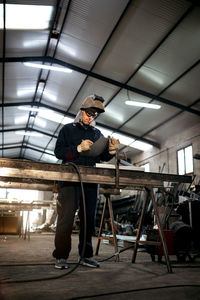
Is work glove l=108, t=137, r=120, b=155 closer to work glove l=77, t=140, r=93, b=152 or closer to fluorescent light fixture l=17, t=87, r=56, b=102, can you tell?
work glove l=77, t=140, r=93, b=152

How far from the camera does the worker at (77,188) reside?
2504 mm

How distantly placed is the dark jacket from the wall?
29.1 feet

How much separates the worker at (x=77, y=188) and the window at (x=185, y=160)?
9.59 metres

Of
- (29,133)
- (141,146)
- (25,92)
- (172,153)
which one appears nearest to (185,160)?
(172,153)

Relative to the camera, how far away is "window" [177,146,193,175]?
464 inches

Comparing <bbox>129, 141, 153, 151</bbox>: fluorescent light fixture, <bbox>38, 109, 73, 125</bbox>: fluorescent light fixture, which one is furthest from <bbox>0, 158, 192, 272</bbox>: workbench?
<bbox>129, 141, 153, 151</bbox>: fluorescent light fixture

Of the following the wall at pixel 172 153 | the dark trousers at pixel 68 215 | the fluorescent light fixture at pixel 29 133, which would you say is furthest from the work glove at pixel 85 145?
the fluorescent light fixture at pixel 29 133

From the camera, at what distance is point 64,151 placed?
2.64 metres

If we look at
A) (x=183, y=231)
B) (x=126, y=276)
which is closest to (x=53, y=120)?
(x=183, y=231)

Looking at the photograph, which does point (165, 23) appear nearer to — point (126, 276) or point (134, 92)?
point (134, 92)

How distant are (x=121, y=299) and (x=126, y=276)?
69 cm

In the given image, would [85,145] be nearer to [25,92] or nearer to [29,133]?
[25,92]

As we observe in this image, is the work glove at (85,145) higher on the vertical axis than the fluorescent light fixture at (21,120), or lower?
lower

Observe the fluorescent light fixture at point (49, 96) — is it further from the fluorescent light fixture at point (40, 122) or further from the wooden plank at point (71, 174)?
the wooden plank at point (71, 174)
